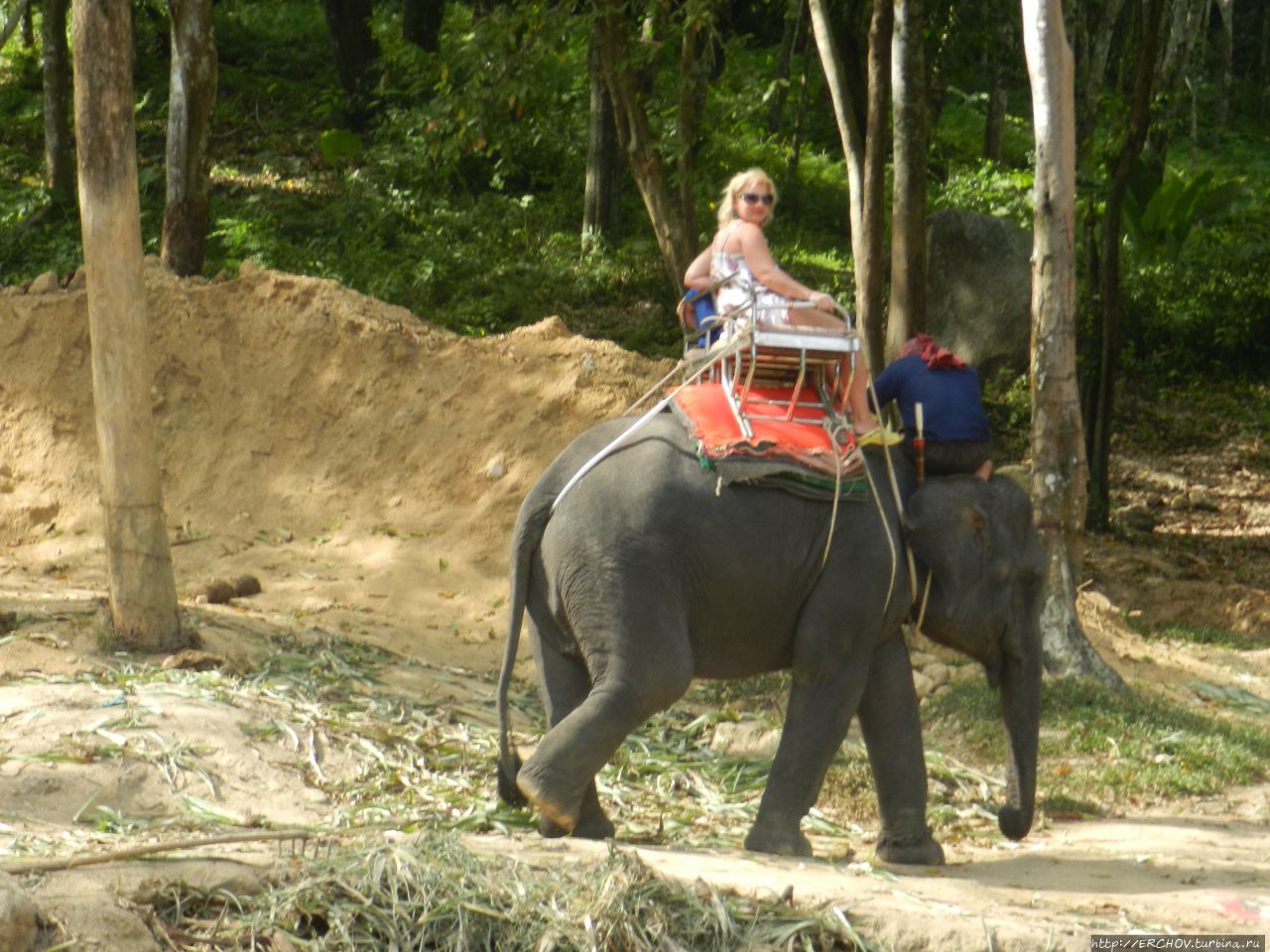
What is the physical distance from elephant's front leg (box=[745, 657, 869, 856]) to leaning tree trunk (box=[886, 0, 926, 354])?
15.8 ft

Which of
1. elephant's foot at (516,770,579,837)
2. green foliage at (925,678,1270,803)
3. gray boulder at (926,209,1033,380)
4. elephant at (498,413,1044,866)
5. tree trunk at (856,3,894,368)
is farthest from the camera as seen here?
gray boulder at (926,209,1033,380)

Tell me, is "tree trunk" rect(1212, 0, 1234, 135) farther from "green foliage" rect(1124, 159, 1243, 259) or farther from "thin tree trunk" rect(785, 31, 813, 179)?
"thin tree trunk" rect(785, 31, 813, 179)

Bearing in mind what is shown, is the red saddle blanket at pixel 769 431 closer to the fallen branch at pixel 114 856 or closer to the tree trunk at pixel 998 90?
the fallen branch at pixel 114 856

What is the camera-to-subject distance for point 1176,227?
18.5m

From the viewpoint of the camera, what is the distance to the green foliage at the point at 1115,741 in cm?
708

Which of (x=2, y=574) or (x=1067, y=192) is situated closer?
(x=1067, y=192)

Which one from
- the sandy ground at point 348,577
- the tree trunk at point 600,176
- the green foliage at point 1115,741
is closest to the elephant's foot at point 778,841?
the sandy ground at point 348,577

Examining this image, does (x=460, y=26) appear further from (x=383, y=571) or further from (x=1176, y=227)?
(x=383, y=571)

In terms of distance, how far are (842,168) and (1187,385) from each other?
18.9ft

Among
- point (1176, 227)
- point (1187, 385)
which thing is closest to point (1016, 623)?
point (1187, 385)

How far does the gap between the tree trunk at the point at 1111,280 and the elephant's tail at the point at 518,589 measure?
716cm

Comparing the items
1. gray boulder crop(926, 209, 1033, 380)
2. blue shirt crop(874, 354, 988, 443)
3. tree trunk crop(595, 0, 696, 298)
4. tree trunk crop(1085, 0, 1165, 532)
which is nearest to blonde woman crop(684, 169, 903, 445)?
blue shirt crop(874, 354, 988, 443)

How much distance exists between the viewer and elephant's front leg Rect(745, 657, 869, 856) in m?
5.60

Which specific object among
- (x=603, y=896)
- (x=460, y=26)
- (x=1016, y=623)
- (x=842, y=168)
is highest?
(x=460, y=26)
